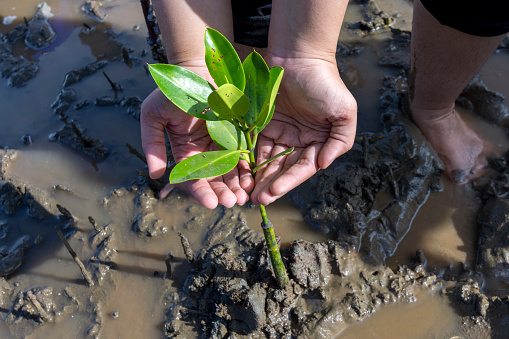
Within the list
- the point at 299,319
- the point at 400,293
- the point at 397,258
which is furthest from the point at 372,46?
the point at 299,319

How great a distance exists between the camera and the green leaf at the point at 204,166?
1.55 meters

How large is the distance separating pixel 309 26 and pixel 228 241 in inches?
55.1

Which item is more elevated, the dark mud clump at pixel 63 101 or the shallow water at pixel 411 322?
the dark mud clump at pixel 63 101

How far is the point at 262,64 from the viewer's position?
1638 millimetres

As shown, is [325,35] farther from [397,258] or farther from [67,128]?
[67,128]

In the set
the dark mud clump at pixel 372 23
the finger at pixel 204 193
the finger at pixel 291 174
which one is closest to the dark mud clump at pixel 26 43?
the finger at pixel 204 193

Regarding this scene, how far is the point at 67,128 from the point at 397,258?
2.79 metres

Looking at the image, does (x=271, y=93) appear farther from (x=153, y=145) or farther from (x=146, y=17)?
(x=146, y=17)

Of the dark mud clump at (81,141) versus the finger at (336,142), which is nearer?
the finger at (336,142)

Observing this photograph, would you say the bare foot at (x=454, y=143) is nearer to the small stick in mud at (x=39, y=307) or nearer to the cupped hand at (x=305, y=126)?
the cupped hand at (x=305, y=126)

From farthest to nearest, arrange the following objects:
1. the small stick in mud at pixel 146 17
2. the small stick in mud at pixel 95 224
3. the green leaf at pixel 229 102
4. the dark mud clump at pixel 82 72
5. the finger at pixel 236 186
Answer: the dark mud clump at pixel 82 72 < the small stick in mud at pixel 146 17 < the small stick in mud at pixel 95 224 < the finger at pixel 236 186 < the green leaf at pixel 229 102

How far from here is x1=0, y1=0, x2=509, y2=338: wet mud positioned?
84.8 inches

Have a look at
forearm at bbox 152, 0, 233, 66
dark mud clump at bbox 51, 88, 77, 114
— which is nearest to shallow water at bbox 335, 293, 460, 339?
forearm at bbox 152, 0, 233, 66

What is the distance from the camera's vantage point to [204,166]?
5.21ft
